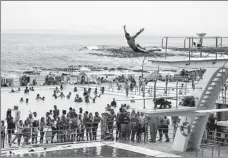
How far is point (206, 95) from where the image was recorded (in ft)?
73.0

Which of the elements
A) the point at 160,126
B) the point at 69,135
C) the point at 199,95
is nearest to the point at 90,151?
the point at 69,135

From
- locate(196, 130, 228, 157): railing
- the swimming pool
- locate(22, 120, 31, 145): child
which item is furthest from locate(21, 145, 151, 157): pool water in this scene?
locate(196, 130, 228, 157): railing

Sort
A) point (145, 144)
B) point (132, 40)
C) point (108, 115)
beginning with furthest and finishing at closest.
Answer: point (108, 115), point (145, 144), point (132, 40)

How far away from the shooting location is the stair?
72.1 feet

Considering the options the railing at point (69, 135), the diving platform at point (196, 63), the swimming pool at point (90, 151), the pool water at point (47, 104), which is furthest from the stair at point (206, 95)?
the pool water at point (47, 104)

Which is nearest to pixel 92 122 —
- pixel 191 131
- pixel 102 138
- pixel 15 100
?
pixel 102 138

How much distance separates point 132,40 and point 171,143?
549cm

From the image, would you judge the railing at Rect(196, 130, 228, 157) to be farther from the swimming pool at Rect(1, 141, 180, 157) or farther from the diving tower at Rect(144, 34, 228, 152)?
the swimming pool at Rect(1, 141, 180, 157)

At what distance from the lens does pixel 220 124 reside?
23344 mm

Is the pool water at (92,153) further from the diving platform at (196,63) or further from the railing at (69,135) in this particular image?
the diving platform at (196,63)

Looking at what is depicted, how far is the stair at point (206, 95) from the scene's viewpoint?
866 inches

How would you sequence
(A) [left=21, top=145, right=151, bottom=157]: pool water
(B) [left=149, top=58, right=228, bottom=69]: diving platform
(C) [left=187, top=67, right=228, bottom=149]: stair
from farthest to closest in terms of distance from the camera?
(C) [left=187, top=67, right=228, bottom=149]: stair, (A) [left=21, top=145, right=151, bottom=157]: pool water, (B) [left=149, top=58, right=228, bottom=69]: diving platform

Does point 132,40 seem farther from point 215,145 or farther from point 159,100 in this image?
point 215,145

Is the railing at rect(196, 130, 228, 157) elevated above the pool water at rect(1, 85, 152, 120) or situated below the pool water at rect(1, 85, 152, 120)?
below
